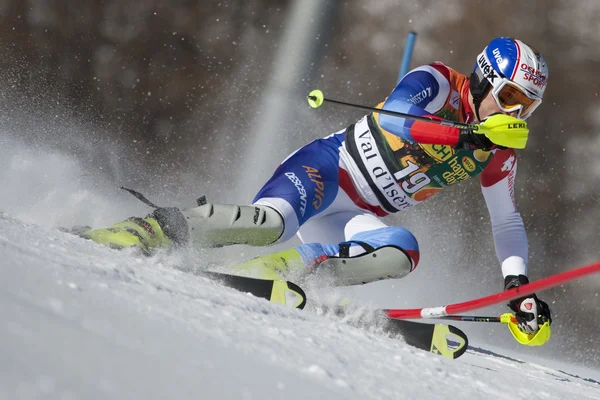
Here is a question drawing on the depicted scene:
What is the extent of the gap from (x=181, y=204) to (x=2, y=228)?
4419mm

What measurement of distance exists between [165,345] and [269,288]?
3.88 ft

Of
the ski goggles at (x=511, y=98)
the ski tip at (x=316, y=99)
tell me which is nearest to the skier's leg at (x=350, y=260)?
the ski tip at (x=316, y=99)

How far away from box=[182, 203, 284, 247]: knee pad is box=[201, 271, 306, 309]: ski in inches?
10.1

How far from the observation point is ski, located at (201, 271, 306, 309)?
2.09 meters

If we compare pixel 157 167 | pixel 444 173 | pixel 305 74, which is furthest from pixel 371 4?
pixel 444 173

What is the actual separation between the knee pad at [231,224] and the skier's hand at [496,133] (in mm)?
725

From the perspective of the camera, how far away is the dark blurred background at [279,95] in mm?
5930

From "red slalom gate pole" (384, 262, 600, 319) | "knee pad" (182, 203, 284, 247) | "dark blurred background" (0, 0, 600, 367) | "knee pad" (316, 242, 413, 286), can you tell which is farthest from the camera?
"dark blurred background" (0, 0, 600, 367)

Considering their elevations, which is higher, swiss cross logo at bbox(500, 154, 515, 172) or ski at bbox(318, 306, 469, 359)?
swiss cross logo at bbox(500, 154, 515, 172)

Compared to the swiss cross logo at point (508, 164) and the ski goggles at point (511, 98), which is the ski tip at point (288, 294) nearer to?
the ski goggles at point (511, 98)

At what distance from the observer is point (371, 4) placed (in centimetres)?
702

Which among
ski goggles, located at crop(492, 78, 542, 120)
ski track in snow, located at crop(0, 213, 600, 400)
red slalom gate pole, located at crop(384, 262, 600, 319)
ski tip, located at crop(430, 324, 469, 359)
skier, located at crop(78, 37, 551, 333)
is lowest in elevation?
ski track in snow, located at crop(0, 213, 600, 400)

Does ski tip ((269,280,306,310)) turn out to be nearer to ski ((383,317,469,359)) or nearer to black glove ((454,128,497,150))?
ski ((383,317,469,359))

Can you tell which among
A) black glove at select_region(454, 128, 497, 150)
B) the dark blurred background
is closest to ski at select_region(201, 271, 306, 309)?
black glove at select_region(454, 128, 497, 150)
